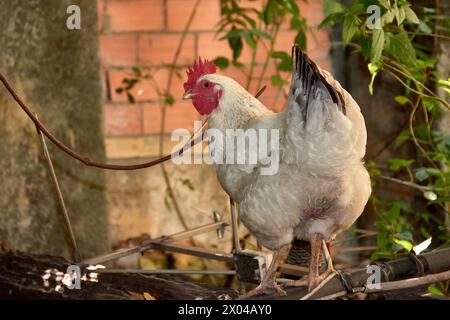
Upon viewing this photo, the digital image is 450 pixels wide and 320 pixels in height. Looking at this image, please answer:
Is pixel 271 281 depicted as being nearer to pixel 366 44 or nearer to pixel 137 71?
pixel 366 44

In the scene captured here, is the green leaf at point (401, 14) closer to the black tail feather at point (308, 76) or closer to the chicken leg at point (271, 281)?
the black tail feather at point (308, 76)

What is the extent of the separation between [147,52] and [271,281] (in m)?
1.32

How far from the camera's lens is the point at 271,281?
3.94 feet

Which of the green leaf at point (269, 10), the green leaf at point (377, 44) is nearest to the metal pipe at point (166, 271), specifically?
the green leaf at point (377, 44)

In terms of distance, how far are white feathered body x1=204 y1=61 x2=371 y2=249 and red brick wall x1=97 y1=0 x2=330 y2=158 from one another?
117 centimetres

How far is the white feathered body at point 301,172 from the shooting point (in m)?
1.11

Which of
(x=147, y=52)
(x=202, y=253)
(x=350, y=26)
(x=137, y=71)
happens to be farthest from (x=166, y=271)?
(x=147, y=52)

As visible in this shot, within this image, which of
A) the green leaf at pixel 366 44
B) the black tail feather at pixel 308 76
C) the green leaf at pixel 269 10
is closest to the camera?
the black tail feather at pixel 308 76

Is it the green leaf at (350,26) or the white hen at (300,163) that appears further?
the green leaf at (350,26)

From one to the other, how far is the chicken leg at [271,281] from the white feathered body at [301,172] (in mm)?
22

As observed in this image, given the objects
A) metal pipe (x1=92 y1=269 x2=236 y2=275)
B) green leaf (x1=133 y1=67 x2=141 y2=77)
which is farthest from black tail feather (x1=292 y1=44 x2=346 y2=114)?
green leaf (x1=133 y1=67 x2=141 y2=77)

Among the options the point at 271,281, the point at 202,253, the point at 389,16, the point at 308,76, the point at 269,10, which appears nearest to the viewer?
the point at 308,76

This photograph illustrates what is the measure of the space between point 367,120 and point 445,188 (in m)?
0.73

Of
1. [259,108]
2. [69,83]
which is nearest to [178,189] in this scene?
[69,83]
